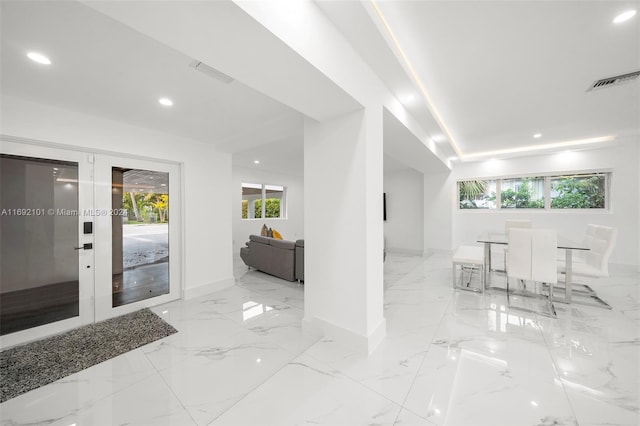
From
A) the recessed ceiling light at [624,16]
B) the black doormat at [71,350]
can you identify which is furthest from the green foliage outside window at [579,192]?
the black doormat at [71,350]

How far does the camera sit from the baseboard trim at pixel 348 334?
2.07 m

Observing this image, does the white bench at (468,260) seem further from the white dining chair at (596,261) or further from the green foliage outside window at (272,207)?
the green foliage outside window at (272,207)

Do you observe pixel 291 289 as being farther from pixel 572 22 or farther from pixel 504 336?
pixel 572 22

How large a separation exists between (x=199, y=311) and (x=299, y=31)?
3211mm

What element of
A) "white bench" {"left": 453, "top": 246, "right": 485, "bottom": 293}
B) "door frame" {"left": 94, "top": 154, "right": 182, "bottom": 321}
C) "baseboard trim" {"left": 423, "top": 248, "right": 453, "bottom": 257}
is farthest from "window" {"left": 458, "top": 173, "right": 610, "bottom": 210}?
"door frame" {"left": 94, "top": 154, "right": 182, "bottom": 321}

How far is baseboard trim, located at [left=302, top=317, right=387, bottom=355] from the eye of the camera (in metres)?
2.07

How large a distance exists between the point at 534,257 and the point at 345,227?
2585 millimetres

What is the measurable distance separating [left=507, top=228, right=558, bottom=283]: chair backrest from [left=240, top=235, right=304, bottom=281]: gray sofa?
302 centimetres

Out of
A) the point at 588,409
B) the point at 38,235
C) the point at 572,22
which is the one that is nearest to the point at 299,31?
the point at 572,22

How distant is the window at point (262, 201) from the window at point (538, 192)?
5.57m

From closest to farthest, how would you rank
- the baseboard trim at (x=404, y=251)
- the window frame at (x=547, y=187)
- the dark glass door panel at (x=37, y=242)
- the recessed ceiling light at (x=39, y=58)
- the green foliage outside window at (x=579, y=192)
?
the recessed ceiling light at (x=39, y=58) → the dark glass door panel at (x=37, y=242) → the window frame at (x=547, y=187) → the green foliage outside window at (x=579, y=192) → the baseboard trim at (x=404, y=251)

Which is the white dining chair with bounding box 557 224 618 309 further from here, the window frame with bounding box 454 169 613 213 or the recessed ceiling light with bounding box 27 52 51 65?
the recessed ceiling light with bounding box 27 52 51 65

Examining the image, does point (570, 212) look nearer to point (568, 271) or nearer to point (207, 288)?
point (568, 271)

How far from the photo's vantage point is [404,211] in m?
7.50
